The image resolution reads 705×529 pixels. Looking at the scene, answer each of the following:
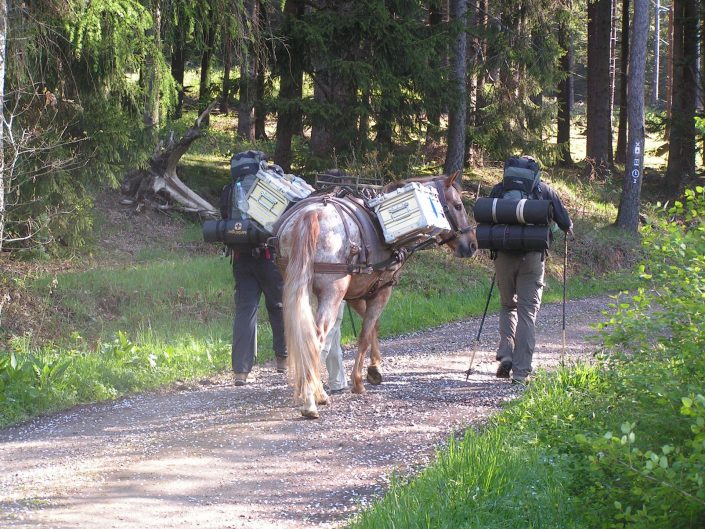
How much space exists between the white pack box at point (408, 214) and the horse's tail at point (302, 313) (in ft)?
3.13

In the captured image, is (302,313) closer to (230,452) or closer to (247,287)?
(230,452)

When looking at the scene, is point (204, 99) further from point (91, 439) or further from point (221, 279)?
point (91, 439)

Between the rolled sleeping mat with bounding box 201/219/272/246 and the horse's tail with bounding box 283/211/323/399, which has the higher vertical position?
the rolled sleeping mat with bounding box 201/219/272/246

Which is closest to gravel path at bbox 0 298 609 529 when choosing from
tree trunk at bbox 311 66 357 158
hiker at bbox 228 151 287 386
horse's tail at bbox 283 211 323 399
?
hiker at bbox 228 151 287 386

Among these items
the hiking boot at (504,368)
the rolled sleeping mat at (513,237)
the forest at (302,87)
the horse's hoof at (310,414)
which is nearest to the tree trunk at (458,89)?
the forest at (302,87)

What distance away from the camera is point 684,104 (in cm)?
2836

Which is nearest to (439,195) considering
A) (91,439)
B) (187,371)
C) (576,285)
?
(187,371)

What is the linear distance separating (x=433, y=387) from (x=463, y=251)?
1.55 m

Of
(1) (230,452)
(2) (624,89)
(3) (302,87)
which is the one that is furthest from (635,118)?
(1) (230,452)

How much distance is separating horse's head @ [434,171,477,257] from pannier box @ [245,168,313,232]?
167cm

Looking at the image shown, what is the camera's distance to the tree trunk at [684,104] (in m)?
27.2

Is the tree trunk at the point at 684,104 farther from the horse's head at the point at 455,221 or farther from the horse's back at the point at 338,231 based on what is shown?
the horse's back at the point at 338,231

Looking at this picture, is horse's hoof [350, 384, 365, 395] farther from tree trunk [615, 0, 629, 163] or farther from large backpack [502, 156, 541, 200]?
tree trunk [615, 0, 629, 163]

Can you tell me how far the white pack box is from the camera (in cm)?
903
